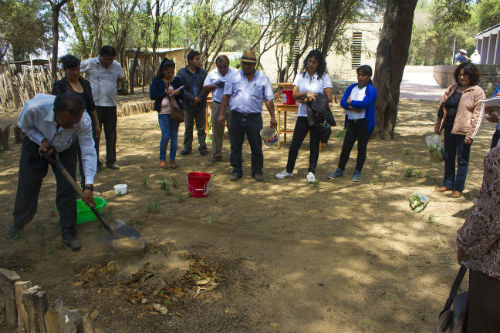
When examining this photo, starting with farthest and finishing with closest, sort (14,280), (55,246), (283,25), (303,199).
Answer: (283,25), (303,199), (55,246), (14,280)

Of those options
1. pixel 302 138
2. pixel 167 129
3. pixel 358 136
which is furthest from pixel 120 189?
pixel 358 136

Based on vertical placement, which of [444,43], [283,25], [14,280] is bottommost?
[14,280]

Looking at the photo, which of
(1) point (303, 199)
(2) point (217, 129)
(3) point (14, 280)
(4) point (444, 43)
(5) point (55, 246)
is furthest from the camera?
(4) point (444, 43)

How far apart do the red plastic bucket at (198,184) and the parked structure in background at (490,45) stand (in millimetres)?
22073

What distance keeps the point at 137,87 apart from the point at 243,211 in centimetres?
2105

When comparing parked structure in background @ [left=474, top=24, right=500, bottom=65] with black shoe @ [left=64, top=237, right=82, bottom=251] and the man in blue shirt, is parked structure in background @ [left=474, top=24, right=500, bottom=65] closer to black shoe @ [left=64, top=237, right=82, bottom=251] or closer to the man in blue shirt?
the man in blue shirt

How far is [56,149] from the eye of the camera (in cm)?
351

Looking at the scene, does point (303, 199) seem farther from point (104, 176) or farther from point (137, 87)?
point (137, 87)

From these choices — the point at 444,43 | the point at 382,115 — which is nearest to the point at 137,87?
the point at 382,115

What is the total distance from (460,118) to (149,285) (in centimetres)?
422

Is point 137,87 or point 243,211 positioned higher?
point 137,87

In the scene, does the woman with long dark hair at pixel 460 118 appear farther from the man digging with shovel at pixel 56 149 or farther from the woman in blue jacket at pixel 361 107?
the man digging with shovel at pixel 56 149

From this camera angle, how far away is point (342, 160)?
6.06 metres

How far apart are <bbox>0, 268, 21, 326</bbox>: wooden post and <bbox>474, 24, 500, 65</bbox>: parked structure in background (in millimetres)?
24747
